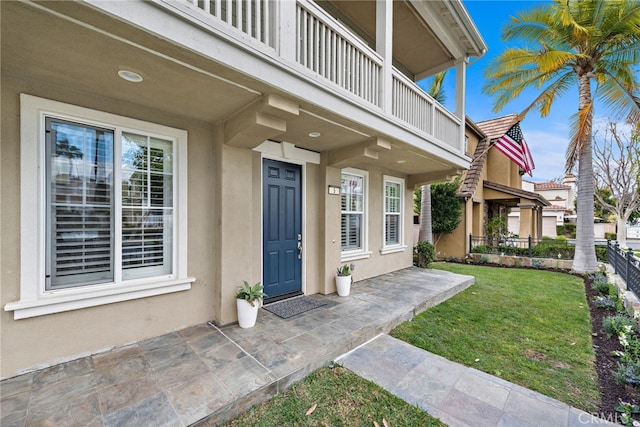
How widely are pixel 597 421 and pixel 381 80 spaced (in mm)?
4465

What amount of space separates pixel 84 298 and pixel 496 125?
55.5 ft

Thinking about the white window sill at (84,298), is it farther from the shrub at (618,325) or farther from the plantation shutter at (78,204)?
the shrub at (618,325)

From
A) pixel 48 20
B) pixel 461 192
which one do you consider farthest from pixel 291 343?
pixel 461 192

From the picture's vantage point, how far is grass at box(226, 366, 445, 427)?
222cm

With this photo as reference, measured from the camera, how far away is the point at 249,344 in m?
3.17

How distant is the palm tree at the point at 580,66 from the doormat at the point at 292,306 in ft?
27.7

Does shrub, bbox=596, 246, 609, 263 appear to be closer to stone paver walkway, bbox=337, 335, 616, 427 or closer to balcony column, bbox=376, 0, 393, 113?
stone paver walkway, bbox=337, 335, 616, 427

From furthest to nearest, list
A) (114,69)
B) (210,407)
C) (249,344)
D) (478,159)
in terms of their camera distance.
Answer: (478,159), (249,344), (114,69), (210,407)

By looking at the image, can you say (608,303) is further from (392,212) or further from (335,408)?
(335,408)

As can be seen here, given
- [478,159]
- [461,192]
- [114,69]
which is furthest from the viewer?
[478,159]

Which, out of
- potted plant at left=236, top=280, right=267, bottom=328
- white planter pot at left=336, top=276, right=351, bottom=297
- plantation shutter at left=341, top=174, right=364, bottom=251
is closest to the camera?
potted plant at left=236, top=280, right=267, bottom=328

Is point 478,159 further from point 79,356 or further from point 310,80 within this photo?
point 79,356

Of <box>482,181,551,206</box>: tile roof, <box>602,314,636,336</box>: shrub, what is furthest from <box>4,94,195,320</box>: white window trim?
<box>482,181,551,206</box>: tile roof

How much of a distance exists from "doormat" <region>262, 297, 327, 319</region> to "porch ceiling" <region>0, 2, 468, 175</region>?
2.82 metres
